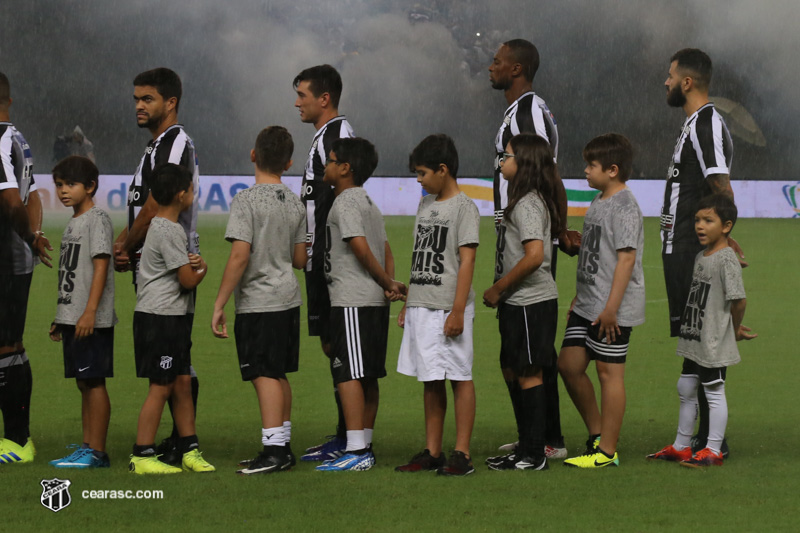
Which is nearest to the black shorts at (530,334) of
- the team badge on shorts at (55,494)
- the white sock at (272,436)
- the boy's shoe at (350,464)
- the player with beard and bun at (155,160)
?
the boy's shoe at (350,464)

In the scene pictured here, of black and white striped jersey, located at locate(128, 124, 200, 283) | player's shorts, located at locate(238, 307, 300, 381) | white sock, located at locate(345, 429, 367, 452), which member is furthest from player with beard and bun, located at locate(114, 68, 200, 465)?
white sock, located at locate(345, 429, 367, 452)

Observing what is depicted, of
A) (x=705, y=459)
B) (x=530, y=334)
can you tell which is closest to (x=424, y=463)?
(x=530, y=334)

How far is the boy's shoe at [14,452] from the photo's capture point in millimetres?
4793

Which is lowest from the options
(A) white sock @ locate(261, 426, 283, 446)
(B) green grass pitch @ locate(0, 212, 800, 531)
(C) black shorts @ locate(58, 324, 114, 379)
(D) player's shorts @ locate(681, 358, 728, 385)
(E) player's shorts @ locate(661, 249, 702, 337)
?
(B) green grass pitch @ locate(0, 212, 800, 531)

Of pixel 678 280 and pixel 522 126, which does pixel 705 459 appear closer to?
pixel 678 280

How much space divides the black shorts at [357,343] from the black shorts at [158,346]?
733 mm

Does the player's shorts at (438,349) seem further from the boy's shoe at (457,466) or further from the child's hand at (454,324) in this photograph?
the boy's shoe at (457,466)

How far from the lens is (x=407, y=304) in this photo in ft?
15.4

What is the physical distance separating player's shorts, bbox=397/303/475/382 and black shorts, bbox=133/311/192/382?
1037 millimetres

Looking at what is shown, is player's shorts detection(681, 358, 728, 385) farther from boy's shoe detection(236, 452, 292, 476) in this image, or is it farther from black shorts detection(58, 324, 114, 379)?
black shorts detection(58, 324, 114, 379)

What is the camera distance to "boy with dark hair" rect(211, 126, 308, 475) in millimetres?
4598

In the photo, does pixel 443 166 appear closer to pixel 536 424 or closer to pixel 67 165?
pixel 536 424

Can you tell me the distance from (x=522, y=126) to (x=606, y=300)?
1079 millimetres

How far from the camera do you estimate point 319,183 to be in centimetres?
532
